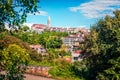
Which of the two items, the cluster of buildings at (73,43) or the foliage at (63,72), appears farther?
the cluster of buildings at (73,43)

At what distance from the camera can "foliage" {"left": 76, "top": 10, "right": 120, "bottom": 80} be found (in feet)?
84.1

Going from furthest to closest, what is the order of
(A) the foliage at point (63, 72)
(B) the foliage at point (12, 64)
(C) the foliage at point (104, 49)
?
(A) the foliage at point (63, 72), (C) the foliage at point (104, 49), (B) the foliage at point (12, 64)

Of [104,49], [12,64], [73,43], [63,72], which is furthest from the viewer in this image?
[73,43]

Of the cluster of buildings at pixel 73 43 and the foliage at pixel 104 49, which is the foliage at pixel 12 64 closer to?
the foliage at pixel 104 49

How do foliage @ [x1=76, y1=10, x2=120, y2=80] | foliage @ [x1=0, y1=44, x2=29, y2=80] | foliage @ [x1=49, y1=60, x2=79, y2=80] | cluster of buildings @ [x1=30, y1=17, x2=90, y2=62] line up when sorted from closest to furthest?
foliage @ [x1=0, y1=44, x2=29, y2=80] < foliage @ [x1=76, y1=10, x2=120, y2=80] < foliage @ [x1=49, y1=60, x2=79, y2=80] < cluster of buildings @ [x1=30, y1=17, x2=90, y2=62]

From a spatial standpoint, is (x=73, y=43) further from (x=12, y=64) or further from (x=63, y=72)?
(x=12, y=64)

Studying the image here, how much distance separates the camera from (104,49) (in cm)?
2669

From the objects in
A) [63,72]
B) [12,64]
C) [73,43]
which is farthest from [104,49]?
[73,43]

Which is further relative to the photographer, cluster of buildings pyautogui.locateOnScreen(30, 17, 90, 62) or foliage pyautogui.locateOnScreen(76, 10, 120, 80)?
cluster of buildings pyautogui.locateOnScreen(30, 17, 90, 62)

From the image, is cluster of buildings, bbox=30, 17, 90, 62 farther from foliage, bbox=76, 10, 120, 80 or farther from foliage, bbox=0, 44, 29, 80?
foliage, bbox=0, 44, 29, 80

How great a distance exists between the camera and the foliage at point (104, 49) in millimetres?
25625

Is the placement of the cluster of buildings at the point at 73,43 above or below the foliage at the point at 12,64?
below

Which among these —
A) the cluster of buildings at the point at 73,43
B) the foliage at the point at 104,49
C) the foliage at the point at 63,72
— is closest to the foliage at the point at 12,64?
the foliage at the point at 104,49

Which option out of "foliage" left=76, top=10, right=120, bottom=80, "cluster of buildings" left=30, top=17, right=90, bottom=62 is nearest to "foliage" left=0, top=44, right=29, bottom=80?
"foliage" left=76, top=10, right=120, bottom=80
